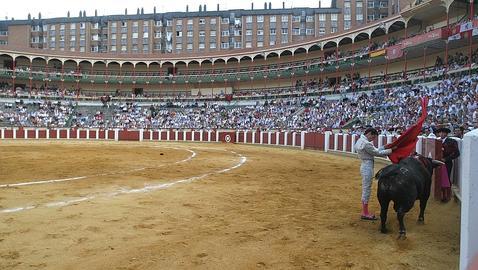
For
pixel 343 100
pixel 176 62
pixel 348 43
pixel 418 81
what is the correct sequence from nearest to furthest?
pixel 418 81 < pixel 343 100 < pixel 348 43 < pixel 176 62

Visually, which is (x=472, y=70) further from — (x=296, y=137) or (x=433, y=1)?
(x=296, y=137)

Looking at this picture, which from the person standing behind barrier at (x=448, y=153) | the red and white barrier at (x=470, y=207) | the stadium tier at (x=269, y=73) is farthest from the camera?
the stadium tier at (x=269, y=73)

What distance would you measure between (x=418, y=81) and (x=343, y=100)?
6968 mm

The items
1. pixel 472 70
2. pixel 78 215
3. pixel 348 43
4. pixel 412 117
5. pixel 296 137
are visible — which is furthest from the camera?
pixel 348 43

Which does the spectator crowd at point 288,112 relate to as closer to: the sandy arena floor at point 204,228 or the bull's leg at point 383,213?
the sandy arena floor at point 204,228

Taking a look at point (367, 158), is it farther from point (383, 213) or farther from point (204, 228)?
point (204, 228)

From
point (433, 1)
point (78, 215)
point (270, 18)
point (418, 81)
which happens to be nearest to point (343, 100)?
point (418, 81)

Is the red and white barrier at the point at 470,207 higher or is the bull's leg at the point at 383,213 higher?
the red and white barrier at the point at 470,207

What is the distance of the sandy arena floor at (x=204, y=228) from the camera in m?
3.93

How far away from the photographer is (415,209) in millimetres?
6531

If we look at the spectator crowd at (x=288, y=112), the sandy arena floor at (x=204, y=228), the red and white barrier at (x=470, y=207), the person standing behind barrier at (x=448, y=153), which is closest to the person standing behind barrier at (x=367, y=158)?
the sandy arena floor at (x=204, y=228)

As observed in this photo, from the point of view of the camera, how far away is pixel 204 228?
5.13 m

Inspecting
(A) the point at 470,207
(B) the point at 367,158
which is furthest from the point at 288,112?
(A) the point at 470,207

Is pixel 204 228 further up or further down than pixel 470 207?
further down
